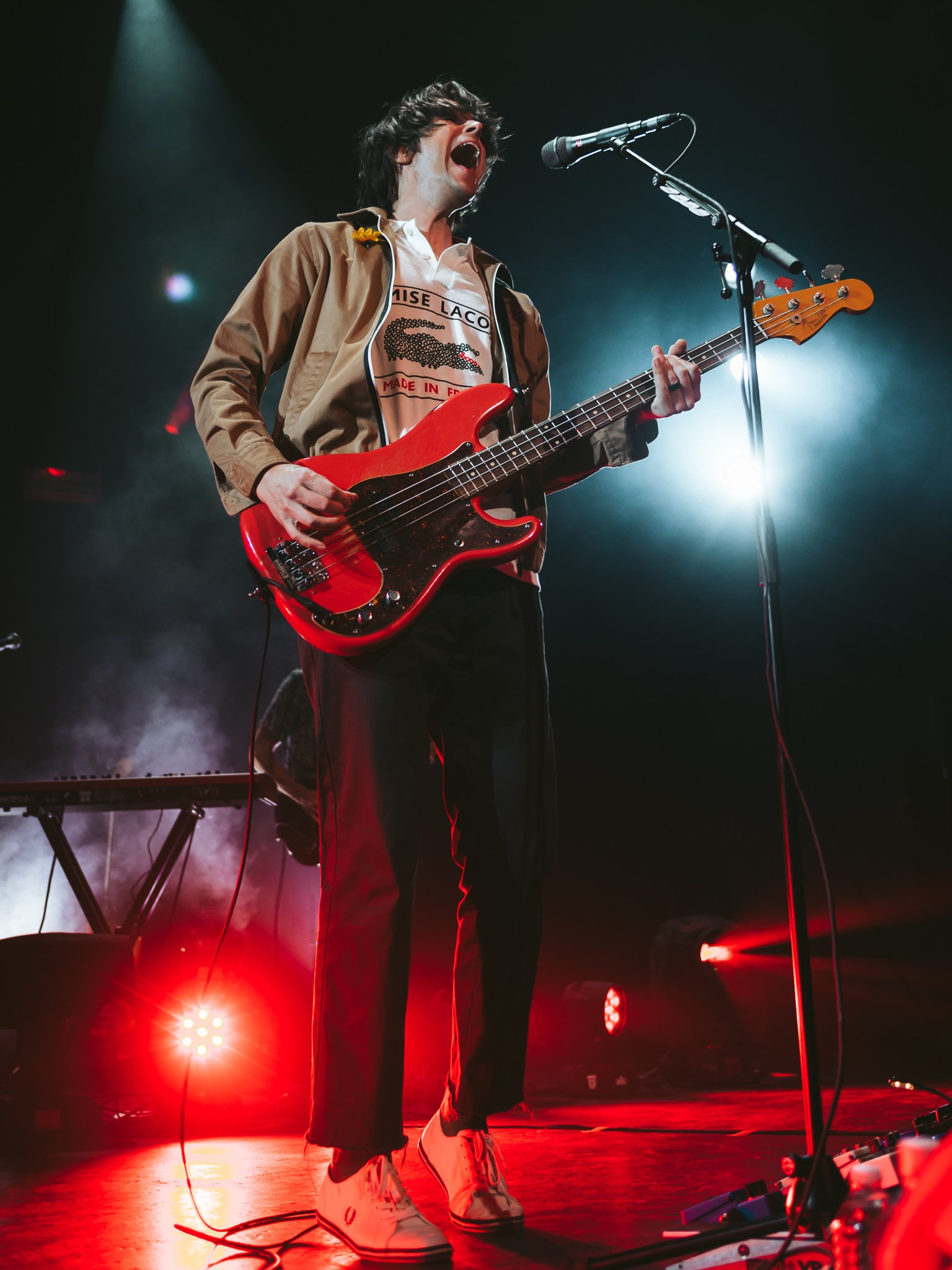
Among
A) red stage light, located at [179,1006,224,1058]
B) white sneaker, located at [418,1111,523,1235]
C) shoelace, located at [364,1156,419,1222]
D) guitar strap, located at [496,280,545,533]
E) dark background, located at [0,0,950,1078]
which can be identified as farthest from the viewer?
dark background, located at [0,0,950,1078]

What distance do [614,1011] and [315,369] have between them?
2904 mm

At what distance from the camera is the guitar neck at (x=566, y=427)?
172cm

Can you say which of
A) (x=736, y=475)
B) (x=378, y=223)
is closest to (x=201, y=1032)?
(x=378, y=223)

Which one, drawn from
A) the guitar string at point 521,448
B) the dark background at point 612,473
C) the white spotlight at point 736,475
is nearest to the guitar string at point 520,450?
the guitar string at point 521,448

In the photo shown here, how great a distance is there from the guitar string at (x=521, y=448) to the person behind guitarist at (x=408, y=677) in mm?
55

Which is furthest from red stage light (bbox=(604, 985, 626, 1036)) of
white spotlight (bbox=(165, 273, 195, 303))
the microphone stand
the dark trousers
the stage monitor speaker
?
white spotlight (bbox=(165, 273, 195, 303))

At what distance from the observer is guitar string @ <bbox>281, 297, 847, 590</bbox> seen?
1662 mm

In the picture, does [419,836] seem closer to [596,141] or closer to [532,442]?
[532,442]

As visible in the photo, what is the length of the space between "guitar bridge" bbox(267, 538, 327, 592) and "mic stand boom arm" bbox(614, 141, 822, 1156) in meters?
0.74

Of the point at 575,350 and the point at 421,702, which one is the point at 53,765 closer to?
the point at 575,350

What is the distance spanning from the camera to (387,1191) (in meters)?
1.37

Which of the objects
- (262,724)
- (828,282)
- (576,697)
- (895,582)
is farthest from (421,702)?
(895,582)

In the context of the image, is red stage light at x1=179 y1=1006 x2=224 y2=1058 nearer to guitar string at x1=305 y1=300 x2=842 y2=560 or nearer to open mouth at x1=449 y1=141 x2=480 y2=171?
guitar string at x1=305 y1=300 x2=842 y2=560

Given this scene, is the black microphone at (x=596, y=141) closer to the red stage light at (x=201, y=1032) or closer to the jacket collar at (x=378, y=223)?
the jacket collar at (x=378, y=223)
